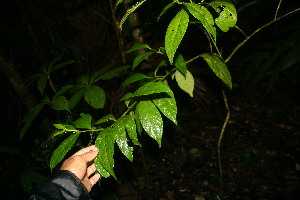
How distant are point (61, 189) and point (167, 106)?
0.64m

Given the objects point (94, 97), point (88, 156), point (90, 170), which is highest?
point (94, 97)

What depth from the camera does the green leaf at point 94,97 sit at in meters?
1.31

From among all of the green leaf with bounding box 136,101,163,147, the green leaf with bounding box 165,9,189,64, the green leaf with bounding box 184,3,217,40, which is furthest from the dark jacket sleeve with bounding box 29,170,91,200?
the green leaf with bounding box 184,3,217,40

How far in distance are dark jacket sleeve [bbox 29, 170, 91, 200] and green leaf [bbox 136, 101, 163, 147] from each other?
1.67ft

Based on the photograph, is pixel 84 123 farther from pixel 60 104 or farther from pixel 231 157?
pixel 231 157

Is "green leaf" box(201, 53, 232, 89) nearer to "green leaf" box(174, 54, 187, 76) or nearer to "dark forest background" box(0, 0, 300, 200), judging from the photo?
"green leaf" box(174, 54, 187, 76)

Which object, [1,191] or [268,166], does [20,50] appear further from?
[268,166]

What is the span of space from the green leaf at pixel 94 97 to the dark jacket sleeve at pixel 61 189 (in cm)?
36

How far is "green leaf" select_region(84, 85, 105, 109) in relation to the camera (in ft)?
4.31

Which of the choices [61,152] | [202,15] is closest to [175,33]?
[202,15]

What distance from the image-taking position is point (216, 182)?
2211 mm

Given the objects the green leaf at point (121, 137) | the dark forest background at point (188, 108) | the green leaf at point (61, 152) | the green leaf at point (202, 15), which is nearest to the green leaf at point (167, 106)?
the green leaf at point (121, 137)

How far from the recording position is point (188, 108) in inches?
118

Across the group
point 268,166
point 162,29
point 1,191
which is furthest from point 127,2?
point 1,191
